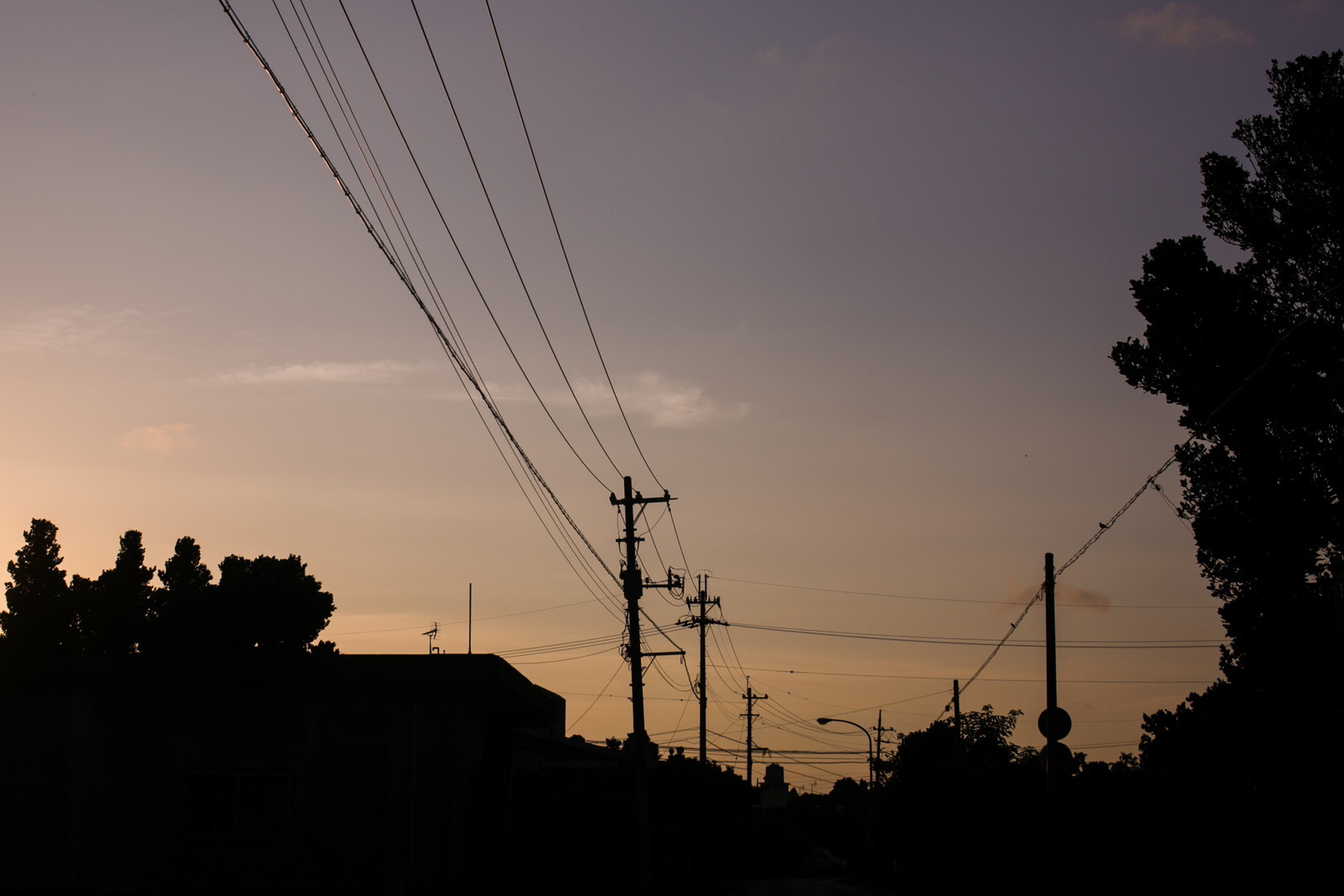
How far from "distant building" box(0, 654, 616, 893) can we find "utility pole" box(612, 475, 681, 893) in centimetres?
991

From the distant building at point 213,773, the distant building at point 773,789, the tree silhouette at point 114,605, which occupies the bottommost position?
the distant building at point 773,789

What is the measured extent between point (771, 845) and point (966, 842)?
165 feet

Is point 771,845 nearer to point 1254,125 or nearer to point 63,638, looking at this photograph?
point 63,638

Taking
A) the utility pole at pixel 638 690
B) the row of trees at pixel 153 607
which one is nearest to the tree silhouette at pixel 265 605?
the row of trees at pixel 153 607

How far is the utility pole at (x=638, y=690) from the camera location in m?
26.5

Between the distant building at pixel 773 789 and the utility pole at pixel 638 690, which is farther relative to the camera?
the distant building at pixel 773 789

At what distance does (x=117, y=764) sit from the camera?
Result: 16.7 meters

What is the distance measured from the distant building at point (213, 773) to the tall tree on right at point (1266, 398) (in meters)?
16.0

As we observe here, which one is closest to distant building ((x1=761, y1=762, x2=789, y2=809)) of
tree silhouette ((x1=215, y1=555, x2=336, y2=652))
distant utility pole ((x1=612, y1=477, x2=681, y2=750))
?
tree silhouette ((x1=215, y1=555, x2=336, y2=652))

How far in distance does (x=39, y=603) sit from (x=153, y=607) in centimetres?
477

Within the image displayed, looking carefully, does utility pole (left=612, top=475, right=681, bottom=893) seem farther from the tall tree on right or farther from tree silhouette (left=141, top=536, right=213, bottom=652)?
tree silhouette (left=141, top=536, right=213, bottom=652)

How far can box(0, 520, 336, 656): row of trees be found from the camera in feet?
178

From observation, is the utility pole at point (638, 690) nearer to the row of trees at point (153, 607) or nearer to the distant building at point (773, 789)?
the row of trees at point (153, 607)

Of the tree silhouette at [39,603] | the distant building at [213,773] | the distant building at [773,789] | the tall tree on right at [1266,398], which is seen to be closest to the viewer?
the distant building at [213,773]
